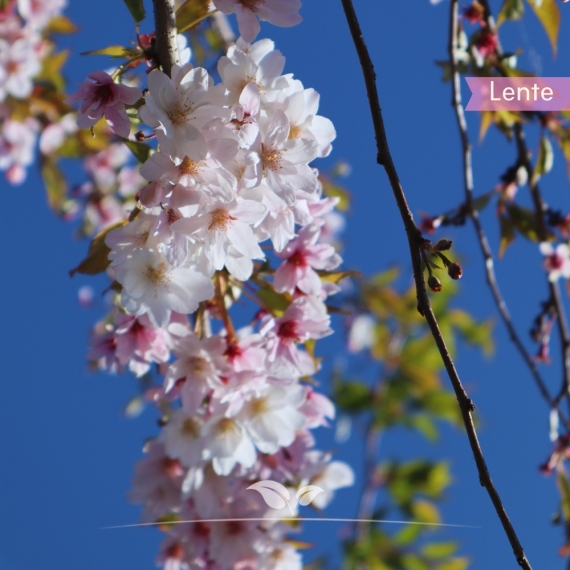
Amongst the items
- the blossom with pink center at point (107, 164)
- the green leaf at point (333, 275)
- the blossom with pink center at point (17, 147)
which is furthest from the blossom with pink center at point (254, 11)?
the blossom with pink center at point (107, 164)

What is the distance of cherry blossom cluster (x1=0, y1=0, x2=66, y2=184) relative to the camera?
2145mm

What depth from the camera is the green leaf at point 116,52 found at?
0.82 meters

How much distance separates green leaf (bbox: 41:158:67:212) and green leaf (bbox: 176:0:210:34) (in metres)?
1.40

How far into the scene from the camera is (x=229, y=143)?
2.24 feet

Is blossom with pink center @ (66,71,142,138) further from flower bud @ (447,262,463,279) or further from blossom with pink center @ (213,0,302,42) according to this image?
flower bud @ (447,262,463,279)

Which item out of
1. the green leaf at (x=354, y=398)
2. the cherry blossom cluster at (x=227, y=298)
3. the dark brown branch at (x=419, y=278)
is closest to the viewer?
the dark brown branch at (x=419, y=278)

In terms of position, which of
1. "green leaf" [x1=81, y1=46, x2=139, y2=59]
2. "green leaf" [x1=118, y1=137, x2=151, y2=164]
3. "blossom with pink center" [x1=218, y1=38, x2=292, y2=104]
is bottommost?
"blossom with pink center" [x1=218, y1=38, x2=292, y2=104]

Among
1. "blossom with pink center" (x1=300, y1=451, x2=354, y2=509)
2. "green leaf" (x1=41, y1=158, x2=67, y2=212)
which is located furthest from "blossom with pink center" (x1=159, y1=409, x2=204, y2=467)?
"green leaf" (x1=41, y1=158, x2=67, y2=212)

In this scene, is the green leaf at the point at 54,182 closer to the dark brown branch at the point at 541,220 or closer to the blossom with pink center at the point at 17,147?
the blossom with pink center at the point at 17,147

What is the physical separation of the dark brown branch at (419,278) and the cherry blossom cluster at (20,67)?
5.62 feet

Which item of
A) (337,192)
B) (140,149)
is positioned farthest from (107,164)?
(140,149)

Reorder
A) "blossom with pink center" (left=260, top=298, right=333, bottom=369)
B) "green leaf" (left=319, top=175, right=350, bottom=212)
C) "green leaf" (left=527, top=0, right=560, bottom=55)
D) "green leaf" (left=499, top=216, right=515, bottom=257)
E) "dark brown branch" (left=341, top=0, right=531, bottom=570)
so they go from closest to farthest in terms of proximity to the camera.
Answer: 1. "dark brown branch" (left=341, top=0, right=531, bottom=570)
2. "blossom with pink center" (left=260, top=298, right=333, bottom=369)
3. "green leaf" (left=527, top=0, right=560, bottom=55)
4. "green leaf" (left=499, top=216, right=515, bottom=257)
5. "green leaf" (left=319, top=175, right=350, bottom=212)

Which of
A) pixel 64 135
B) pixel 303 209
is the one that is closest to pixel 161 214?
pixel 303 209

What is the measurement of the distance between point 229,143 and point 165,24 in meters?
0.20
